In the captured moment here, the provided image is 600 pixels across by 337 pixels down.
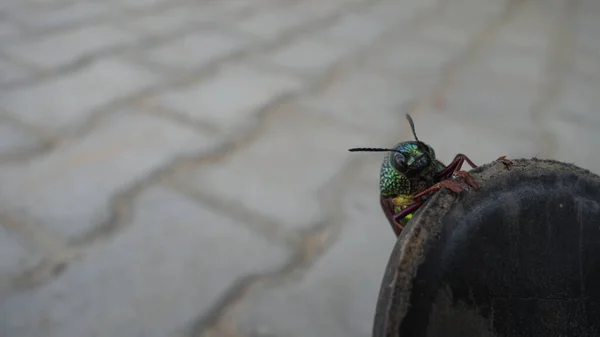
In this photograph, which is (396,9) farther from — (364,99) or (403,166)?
(403,166)

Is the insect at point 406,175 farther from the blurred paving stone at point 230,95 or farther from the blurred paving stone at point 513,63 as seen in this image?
the blurred paving stone at point 513,63

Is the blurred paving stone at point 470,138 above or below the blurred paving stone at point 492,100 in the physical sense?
below

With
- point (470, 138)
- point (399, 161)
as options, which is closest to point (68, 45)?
point (470, 138)

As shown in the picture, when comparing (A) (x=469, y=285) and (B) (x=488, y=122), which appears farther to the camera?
(B) (x=488, y=122)

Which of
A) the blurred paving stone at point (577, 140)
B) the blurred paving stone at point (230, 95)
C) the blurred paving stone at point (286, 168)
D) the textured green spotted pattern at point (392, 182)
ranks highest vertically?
the blurred paving stone at point (577, 140)

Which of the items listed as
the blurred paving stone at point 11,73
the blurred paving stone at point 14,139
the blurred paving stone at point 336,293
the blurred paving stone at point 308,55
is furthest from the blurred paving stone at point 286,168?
the blurred paving stone at point 11,73

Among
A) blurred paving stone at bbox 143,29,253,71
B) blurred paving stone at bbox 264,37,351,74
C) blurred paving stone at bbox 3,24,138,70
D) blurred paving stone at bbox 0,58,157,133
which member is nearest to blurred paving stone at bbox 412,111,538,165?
blurred paving stone at bbox 264,37,351,74

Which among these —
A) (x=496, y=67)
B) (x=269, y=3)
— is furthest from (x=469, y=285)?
(x=269, y=3)

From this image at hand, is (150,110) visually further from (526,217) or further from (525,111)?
(526,217)
